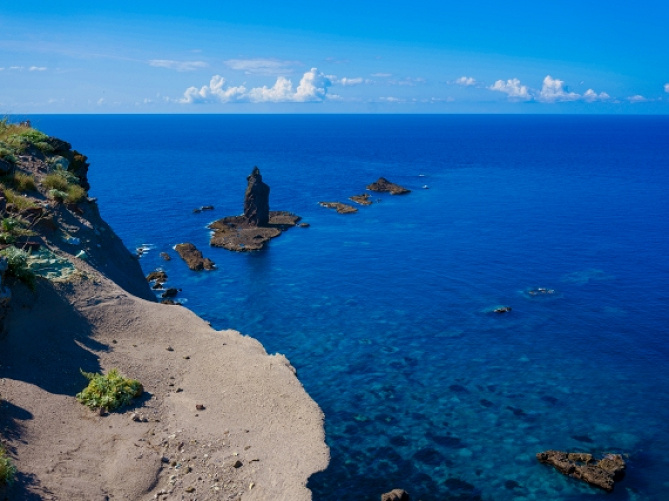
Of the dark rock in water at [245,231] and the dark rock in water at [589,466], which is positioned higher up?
the dark rock in water at [245,231]

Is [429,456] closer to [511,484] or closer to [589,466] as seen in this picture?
[511,484]

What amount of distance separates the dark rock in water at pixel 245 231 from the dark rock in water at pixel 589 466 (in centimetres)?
5425

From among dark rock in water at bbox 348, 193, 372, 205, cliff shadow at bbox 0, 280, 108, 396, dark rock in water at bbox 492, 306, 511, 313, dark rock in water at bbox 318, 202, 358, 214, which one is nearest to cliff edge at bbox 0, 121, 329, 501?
cliff shadow at bbox 0, 280, 108, 396

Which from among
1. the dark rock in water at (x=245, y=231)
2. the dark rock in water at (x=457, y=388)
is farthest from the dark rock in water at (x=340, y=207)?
the dark rock in water at (x=457, y=388)

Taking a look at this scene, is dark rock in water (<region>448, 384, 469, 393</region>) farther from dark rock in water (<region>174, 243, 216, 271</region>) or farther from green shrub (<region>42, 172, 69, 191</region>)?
dark rock in water (<region>174, 243, 216, 271</region>)

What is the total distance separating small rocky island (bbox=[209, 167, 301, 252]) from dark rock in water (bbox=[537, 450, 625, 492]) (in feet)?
179

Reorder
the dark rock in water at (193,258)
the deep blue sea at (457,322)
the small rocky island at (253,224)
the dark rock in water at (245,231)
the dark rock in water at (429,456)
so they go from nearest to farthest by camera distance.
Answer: the dark rock in water at (429,456) < the deep blue sea at (457,322) < the dark rock in water at (193,258) < the dark rock in water at (245,231) < the small rocky island at (253,224)

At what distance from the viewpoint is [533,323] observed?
166 feet

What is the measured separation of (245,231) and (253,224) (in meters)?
3.86

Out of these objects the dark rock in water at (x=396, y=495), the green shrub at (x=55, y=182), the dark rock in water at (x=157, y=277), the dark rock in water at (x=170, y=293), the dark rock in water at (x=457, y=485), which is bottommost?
the dark rock in water at (x=457, y=485)

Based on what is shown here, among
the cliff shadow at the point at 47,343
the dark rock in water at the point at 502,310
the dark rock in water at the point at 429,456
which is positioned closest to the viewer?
the cliff shadow at the point at 47,343

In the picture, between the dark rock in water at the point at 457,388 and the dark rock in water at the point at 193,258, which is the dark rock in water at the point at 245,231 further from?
the dark rock in water at the point at 457,388

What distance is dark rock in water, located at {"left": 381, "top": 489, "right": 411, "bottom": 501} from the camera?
27.2 m

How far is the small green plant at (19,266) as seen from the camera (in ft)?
104
